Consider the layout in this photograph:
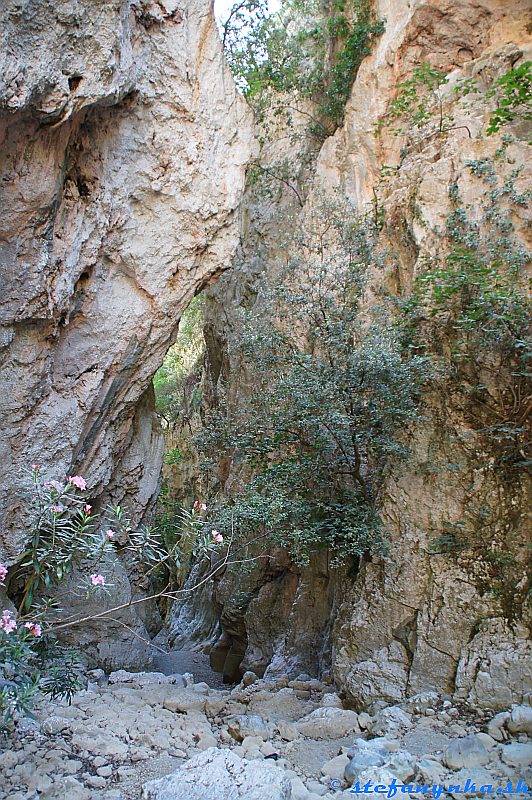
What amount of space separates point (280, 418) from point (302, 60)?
853 cm

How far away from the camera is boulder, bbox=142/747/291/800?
147 inches

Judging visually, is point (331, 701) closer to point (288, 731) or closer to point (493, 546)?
point (288, 731)

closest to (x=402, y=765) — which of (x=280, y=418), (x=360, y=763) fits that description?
(x=360, y=763)

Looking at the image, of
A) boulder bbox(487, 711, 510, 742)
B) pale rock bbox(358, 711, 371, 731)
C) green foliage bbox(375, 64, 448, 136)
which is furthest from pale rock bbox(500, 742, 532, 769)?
green foliage bbox(375, 64, 448, 136)

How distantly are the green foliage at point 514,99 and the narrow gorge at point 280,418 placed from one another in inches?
1.8

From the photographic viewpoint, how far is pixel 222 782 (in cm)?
382

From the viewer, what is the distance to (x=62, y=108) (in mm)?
5367

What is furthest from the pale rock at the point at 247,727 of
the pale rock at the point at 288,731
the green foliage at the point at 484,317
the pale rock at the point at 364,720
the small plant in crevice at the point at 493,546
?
the green foliage at the point at 484,317

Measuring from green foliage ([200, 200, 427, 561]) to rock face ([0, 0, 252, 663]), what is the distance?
1.39m

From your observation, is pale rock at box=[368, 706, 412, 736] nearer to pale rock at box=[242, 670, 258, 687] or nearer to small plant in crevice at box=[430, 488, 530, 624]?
small plant in crevice at box=[430, 488, 530, 624]

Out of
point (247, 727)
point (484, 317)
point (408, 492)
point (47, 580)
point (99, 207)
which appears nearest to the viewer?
point (47, 580)

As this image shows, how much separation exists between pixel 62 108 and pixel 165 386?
13790mm

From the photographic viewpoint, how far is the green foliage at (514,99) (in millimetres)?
7715

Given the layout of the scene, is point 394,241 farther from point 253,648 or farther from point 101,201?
point 253,648
